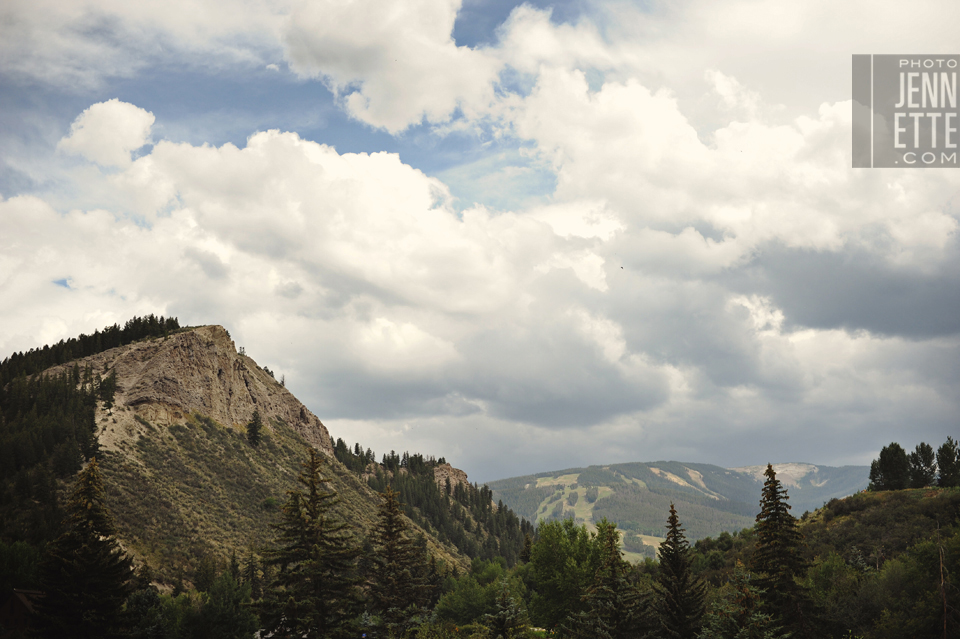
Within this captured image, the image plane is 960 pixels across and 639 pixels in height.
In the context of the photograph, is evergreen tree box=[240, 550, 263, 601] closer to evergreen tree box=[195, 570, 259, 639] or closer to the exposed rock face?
evergreen tree box=[195, 570, 259, 639]

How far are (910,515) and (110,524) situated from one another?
8123 cm

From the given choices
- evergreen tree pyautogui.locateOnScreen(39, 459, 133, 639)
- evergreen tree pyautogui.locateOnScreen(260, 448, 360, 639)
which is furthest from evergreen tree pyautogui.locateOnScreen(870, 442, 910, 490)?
evergreen tree pyautogui.locateOnScreen(39, 459, 133, 639)

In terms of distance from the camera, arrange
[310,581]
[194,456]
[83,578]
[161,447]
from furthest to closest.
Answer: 1. [194,456]
2. [161,447]
3. [83,578]
4. [310,581]

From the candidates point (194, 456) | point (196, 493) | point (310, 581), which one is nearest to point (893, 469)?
point (310, 581)

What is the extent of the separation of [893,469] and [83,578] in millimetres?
105893

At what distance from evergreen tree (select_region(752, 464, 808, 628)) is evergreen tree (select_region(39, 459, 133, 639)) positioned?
4557 centimetres

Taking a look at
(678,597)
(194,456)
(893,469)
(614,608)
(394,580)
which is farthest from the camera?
(194,456)

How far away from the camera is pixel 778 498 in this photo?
44781 mm

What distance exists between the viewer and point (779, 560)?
43406 millimetres

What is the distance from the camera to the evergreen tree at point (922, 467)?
297 ft

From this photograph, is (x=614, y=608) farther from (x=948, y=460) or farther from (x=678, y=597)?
(x=948, y=460)

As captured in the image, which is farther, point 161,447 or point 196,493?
point 161,447

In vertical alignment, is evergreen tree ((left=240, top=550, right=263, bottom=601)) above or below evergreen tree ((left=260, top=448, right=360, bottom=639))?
below

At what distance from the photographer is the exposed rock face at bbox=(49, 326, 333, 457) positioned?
12362 centimetres
